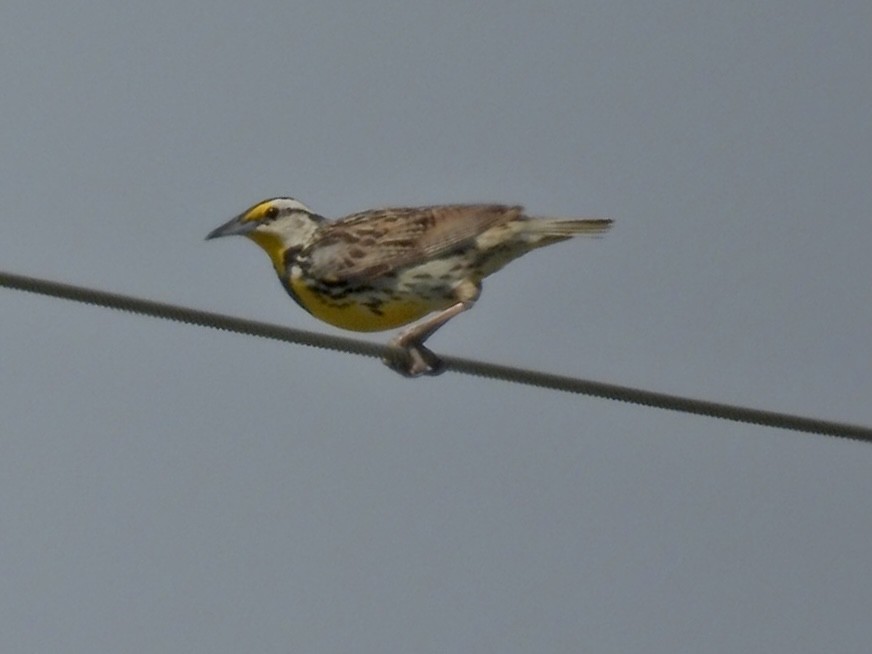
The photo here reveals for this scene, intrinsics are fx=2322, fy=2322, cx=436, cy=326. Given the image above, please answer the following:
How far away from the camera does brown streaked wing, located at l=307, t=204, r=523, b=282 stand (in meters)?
11.1

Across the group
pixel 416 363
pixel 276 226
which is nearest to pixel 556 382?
pixel 416 363

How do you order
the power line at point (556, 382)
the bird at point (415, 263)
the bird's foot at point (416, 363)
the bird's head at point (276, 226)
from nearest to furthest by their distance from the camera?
the power line at point (556, 382)
the bird's foot at point (416, 363)
the bird at point (415, 263)
the bird's head at point (276, 226)

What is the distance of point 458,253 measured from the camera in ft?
36.7

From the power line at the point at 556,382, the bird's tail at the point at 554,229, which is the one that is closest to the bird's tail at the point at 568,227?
the bird's tail at the point at 554,229

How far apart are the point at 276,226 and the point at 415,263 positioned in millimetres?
1024

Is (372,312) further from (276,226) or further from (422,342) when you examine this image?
(276,226)

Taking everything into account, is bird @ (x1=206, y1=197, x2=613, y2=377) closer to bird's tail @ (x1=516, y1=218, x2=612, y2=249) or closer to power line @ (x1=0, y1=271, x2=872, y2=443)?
bird's tail @ (x1=516, y1=218, x2=612, y2=249)

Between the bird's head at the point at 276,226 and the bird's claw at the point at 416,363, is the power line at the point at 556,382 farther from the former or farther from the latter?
the bird's head at the point at 276,226

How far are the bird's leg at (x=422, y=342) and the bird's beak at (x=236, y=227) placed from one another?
139cm

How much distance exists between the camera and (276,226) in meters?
11.8

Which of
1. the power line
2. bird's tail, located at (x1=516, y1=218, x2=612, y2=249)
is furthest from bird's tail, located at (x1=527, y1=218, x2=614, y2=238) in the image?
the power line

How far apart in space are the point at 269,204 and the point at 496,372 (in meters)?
3.59

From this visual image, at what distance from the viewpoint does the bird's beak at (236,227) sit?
11914 millimetres

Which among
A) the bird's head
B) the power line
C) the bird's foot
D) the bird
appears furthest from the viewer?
the bird's head
